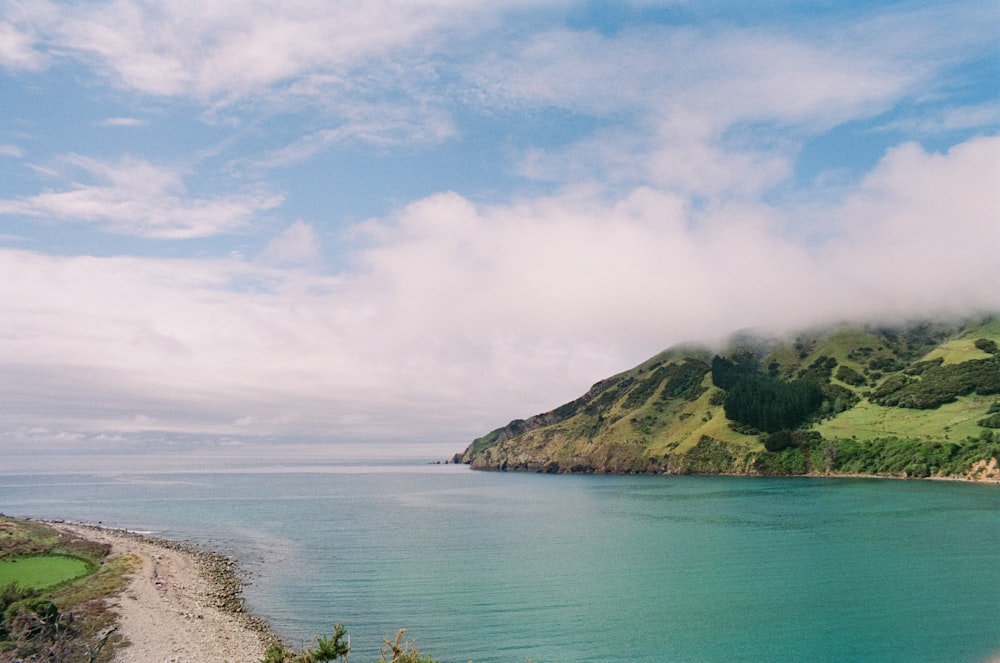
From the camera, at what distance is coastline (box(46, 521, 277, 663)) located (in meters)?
48.5

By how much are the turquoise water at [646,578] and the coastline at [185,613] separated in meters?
3.24

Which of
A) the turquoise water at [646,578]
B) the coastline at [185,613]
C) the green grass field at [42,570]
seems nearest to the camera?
the coastline at [185,613]

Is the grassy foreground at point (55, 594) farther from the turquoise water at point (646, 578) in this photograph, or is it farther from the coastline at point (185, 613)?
the turquoise water at point (646, 578)

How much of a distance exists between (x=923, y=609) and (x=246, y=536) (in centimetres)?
10271

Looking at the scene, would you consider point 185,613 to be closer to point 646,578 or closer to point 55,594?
point 55,594

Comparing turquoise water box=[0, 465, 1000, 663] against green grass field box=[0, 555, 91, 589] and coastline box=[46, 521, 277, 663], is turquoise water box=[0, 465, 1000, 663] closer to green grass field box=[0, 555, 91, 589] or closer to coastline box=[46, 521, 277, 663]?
coastline box=[46, 521, 277, 663]

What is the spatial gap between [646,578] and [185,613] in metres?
48.3

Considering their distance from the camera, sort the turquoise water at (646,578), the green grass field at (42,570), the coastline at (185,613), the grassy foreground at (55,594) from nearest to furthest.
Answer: the grassy foreground at (55,594) < the coastline at (185,613) < the turquoise water at (646,578) < the green grass field at (42,570)

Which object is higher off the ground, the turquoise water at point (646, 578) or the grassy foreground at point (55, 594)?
the grassy foreground at point (55, 594)

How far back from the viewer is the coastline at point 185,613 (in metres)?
48.5

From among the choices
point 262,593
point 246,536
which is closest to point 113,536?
point 246,536

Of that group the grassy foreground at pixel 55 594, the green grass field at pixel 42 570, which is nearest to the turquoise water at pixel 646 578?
the grassy foreground at pixel 55 594

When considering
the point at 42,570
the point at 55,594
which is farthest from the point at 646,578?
the point at 42,570

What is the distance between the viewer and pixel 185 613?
5981cm
